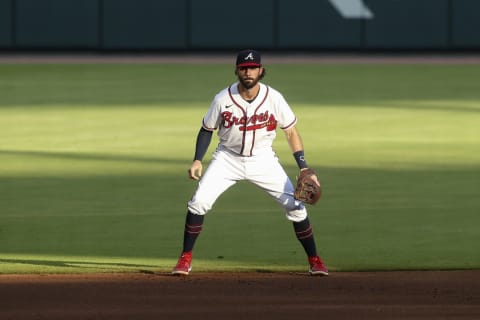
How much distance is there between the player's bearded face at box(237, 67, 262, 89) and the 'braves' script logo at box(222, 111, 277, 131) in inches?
11.3

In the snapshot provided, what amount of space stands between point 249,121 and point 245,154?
318 mm

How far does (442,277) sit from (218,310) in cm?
230

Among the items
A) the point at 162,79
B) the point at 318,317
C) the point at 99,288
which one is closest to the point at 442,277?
the point at 318,317

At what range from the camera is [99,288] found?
1038 centimetres

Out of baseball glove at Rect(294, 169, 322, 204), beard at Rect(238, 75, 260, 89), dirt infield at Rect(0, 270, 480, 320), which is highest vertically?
beard at Rect(238, 75, 260, 89)

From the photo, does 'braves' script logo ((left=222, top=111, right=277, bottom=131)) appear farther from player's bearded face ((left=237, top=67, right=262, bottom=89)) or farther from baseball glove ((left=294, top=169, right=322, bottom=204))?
baseball glove ((left=294, top=169, right=322, bottom=204))

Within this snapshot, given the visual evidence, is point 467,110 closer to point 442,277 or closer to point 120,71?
point 120,71

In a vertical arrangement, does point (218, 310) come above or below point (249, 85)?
below

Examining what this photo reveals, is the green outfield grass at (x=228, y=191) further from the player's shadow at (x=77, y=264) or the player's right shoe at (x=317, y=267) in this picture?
the player's right shoe at (x=317, y=267)

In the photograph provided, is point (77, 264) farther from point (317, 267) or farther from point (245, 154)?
point (317, 267)

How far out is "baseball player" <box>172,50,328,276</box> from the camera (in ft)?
35.4

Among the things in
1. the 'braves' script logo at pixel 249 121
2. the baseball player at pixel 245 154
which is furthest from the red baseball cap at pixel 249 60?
the 'braves' script logo at pixel 249 121
